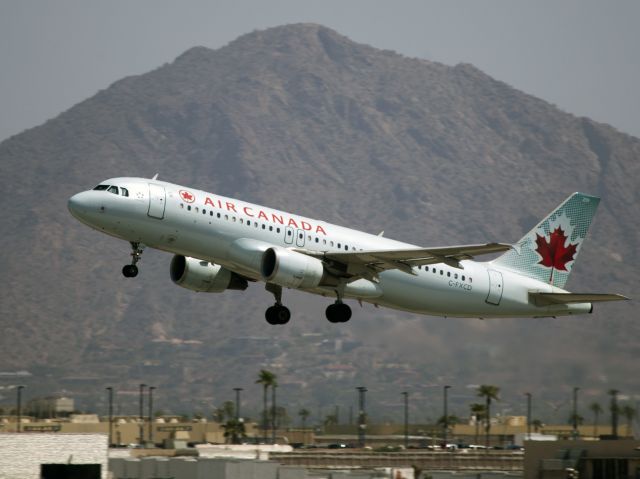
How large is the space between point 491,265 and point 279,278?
39.8ft

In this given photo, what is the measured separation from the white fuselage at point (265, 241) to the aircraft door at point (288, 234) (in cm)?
2

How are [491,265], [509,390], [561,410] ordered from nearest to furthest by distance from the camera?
Answer: [491,265] < [509,390] < [561,410]

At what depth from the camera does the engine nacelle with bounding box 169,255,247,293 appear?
52312 millimetres

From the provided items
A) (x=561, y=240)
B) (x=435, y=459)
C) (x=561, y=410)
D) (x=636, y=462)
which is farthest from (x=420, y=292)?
(x=561, y=410)

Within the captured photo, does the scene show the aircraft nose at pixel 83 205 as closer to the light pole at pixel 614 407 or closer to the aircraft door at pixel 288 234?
the aircraft door at pixel 288 234

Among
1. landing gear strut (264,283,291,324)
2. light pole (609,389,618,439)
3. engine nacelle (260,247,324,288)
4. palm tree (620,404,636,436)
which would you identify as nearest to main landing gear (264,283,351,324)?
landing gear strut (264,283,291,324)

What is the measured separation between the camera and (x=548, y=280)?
56.7 meters

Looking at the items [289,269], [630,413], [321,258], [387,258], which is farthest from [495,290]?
[630,413]

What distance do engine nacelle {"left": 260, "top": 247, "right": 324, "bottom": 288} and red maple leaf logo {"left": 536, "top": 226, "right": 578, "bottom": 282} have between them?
1297 cm

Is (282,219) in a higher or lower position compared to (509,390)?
higher

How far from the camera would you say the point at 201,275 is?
52.3 m

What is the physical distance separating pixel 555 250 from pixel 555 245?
0.28 meters

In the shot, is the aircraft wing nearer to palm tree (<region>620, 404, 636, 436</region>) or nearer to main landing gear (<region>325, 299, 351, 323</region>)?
main landing gear (<region>325, 299, 351, 323</region>)

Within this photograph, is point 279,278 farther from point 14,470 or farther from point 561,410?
point 561,410
